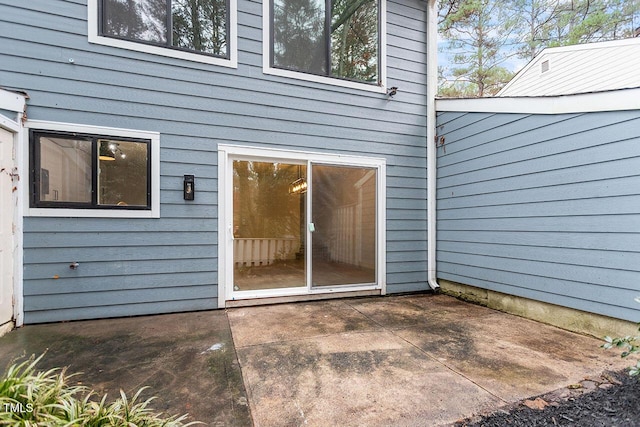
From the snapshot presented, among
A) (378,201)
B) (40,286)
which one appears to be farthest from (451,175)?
(40,286)

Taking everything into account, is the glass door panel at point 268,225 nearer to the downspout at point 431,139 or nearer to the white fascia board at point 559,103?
the downspout at point 431,139

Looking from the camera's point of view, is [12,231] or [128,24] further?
[128,24]

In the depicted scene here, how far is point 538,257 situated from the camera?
308 cm

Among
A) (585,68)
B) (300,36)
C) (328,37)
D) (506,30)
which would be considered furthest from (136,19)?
(506,30)

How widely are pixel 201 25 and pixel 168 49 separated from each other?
1.73ft

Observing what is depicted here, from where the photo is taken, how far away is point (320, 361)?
215 cm

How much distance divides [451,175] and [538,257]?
1.58 meters

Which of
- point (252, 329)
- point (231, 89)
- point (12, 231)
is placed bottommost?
point (252, 329)

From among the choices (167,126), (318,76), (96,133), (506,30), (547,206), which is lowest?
(547,206)

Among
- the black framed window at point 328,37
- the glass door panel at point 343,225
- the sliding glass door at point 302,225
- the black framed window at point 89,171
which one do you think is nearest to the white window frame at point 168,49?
the black framed window at point 328,37

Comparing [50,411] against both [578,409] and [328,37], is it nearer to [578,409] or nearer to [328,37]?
[578,409]

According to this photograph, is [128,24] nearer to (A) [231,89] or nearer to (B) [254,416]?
(A) [231,89]

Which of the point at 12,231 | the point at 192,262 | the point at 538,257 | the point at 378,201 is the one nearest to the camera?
the point at 12,231

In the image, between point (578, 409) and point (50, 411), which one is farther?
point (578, 409)
